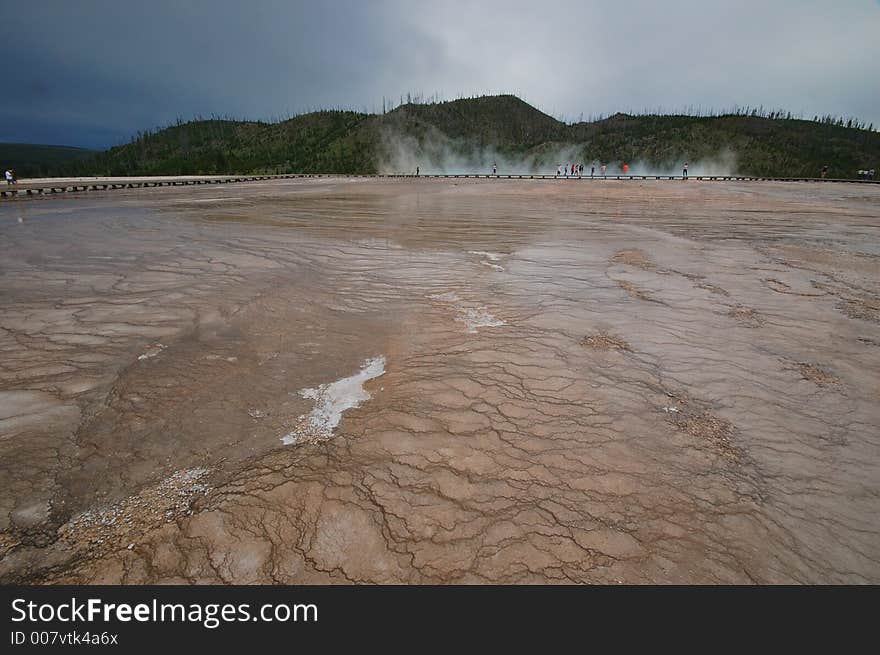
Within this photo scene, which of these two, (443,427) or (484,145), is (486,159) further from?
(443,427)

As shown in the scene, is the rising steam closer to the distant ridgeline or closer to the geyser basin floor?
the distant ridgeline

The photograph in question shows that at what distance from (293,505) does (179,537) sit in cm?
49

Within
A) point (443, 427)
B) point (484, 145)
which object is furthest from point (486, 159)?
point (443, 427)

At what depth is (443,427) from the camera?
→ 9.26 feet

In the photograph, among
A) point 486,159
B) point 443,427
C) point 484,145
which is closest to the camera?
point 443,427

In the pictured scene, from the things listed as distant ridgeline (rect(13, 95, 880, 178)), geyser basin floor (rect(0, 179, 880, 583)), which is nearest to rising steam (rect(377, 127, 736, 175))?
distant ridgeline (rect(13, 95, 880, 178))

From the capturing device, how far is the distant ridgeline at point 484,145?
65625 millimetres

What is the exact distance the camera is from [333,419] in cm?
293

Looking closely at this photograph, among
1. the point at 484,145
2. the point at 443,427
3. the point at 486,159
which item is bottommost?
the point at 443,427

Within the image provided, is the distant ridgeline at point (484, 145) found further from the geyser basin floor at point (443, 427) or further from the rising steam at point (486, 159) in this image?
the geyser basin floor at point (443, 427)

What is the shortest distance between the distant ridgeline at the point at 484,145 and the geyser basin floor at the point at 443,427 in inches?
2549

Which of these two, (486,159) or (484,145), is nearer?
(486,159)

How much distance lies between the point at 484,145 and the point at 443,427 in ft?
304

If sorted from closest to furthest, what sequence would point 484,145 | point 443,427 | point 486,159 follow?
point 443,427 → point 486,159 → point 484,145
